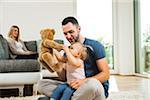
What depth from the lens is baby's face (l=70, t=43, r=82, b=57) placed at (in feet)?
5.65

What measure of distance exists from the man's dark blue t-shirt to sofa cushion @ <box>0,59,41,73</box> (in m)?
1.37

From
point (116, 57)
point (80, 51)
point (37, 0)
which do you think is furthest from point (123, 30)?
point (80, 51)

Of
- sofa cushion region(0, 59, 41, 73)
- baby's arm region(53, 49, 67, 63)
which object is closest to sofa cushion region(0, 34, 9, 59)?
sofa cushion region(0, 59, 41, 73)

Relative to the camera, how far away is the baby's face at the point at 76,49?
1721 millimetres

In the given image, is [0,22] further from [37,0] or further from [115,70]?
[115,70]

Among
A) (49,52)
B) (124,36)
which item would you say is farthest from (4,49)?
(124,36)

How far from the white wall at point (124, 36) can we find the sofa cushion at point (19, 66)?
11.5 feet

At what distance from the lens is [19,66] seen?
313cm

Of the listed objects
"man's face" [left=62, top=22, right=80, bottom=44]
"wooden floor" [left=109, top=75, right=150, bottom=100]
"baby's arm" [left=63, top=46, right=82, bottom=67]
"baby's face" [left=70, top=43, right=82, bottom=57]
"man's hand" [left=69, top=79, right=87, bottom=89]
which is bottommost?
"wooden floor" [left=109, top=75, right=150, bottom=100]

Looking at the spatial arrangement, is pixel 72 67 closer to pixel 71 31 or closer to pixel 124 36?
pixel 71 31

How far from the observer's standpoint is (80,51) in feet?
5.77

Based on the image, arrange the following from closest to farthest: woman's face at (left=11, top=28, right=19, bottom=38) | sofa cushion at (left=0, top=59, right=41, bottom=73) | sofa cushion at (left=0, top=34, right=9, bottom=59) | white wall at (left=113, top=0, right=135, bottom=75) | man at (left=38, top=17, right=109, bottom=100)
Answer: man at (left=38, top=17, right=109, bottom=100), sofa cushion at (left=0, top=59, right=41, bottom=73), sofa cushion at (left=0, top=34, right=9, bottom=59), woman's face at (left=11, top=28, right=19, bottom=38), white wall at (left=113, top=0, right=135, bottom=75)

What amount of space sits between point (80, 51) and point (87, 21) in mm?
4817

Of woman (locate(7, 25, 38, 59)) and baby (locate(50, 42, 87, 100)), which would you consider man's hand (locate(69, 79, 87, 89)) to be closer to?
baby (locate(50, 42, 87, 100))
